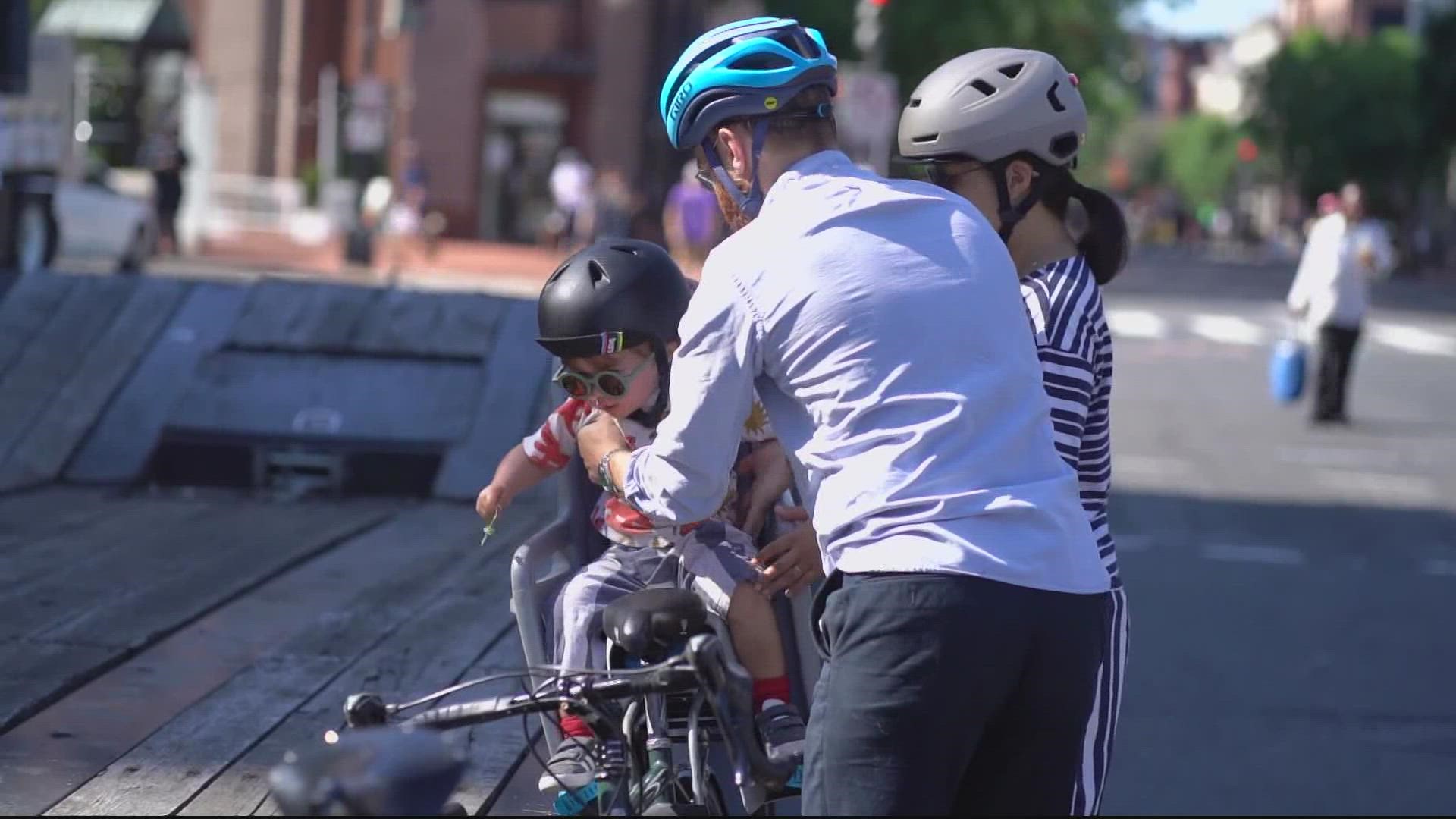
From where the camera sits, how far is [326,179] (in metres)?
40.5

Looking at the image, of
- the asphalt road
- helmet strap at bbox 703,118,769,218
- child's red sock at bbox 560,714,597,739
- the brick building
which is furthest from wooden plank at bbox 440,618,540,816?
the brick building

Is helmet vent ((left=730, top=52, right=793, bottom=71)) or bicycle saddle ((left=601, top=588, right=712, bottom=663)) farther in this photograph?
bicycle saddle ((left=601, top=588, right=712, bottom=663))

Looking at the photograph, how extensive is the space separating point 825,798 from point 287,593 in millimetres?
4935

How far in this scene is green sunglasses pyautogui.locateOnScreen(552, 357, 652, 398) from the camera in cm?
393

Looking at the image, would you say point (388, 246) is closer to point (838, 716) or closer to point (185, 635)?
point (185, 635)

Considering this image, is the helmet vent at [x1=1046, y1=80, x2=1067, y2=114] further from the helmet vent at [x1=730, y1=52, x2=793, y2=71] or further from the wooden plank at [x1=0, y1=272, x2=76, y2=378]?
the wooden plank at [x1=0, y1=272, x2=76, y2=378]

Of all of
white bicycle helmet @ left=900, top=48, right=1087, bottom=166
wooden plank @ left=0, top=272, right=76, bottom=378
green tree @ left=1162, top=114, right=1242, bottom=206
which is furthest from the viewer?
green tree @ left=1162, top=114, right=1242, bottom=206

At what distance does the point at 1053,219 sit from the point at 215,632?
3999 mm

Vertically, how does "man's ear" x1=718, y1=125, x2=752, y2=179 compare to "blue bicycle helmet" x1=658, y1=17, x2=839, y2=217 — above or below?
below

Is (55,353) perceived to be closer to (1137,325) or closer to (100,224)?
(100,224)

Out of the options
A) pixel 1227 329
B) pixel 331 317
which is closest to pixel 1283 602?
pixel 331 317

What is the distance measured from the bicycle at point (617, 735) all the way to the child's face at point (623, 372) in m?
0.41

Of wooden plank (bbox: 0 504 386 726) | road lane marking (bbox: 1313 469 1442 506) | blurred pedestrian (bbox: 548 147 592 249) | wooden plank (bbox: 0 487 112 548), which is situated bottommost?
blurred pedestrian (bbox: 548 147 592 249)

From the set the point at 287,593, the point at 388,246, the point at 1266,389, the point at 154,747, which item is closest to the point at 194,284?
the point at 287,593
